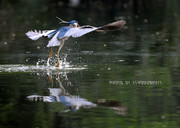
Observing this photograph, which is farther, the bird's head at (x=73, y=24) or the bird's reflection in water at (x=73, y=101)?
the bird's head at (x=73, y=24)

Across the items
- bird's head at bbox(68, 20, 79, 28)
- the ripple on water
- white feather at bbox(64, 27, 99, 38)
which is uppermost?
bird's head at bbox(68, 20, 79, 28)

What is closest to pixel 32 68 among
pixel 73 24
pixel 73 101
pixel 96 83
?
pixel 73 24

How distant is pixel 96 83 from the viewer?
9.51 m

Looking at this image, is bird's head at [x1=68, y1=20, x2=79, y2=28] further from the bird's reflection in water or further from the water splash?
the bird's reflection in water

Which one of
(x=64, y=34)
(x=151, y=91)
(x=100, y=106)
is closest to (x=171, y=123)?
(x=100, y=106)

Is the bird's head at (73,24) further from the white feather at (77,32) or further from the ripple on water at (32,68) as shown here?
the ripple on water at (32,68)

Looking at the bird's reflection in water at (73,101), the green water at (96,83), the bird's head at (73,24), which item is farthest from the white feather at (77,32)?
the bird's reflection in water at (73,101)

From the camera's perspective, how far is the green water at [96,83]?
7.06 meters

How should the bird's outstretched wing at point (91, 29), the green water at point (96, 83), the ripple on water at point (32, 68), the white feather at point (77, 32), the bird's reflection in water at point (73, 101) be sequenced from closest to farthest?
the green water at point (96, 83) < the bird's reflection in water at point (73, 101) < the bird's outstretched wing at point (91, 29) < the white feather at point (77, 32) < the ripple on water at point (32, 68)

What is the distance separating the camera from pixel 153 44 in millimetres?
15328

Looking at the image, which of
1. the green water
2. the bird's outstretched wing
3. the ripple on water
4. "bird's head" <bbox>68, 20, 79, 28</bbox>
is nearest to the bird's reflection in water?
the green water

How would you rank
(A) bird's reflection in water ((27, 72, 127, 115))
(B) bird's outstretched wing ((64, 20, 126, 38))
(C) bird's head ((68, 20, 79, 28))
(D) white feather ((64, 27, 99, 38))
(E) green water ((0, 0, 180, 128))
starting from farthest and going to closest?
1. (C) bird's head ((68, 20, 79, 28))
2. (D) white feather ((64, 27, 99, 38))
3. (B) bird's outstretched wing ((64, 20, 126, 38))
4. (A) bird's reflection in water ((27, 72, 127, 115))
5. (E) green water ((0, 0, 180, 128))

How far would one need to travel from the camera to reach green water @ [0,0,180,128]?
7.06m

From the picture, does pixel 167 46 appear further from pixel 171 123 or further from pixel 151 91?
pixel 171 123
